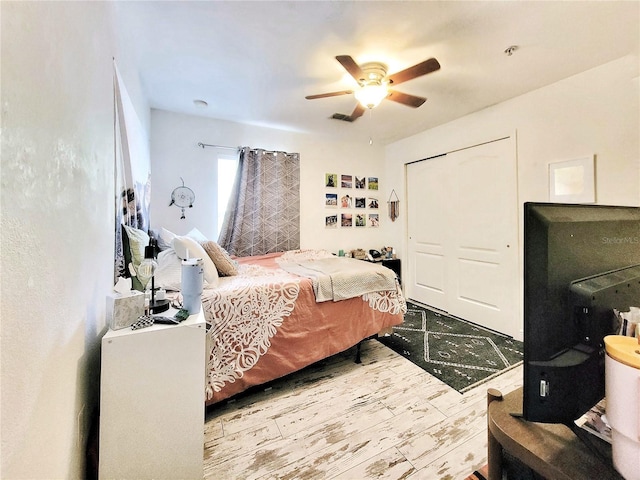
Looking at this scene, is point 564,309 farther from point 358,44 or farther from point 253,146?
point 253,146

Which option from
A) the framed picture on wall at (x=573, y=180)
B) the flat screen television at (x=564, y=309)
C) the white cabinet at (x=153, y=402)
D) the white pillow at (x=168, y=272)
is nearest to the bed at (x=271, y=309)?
the white pillow at (x=168, y=272)

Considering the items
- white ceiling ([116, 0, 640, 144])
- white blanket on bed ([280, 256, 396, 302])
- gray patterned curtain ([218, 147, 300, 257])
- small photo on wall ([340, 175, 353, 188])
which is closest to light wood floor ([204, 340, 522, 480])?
white blanket on bed ([280, 256, 396, 302])

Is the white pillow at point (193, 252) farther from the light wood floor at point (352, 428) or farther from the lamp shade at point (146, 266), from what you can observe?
the light wood floor at point (352, 428)

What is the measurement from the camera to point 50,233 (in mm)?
788

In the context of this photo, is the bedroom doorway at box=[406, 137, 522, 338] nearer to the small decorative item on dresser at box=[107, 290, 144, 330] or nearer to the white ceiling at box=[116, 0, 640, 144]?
the white ceiling at box=[116, 0, 640, 144]

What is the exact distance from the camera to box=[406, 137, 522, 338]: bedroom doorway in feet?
9.25

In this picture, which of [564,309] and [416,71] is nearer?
[564,309]

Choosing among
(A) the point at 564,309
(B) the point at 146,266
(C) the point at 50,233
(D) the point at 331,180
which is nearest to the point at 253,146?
(D) the point at 331,180

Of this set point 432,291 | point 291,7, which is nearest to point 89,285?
point 291,7

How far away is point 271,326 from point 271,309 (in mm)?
114

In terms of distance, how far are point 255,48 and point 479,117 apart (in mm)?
2576

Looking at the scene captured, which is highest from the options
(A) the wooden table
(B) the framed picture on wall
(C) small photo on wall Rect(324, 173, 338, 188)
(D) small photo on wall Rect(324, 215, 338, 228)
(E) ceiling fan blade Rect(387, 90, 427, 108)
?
(E) ceiling fan blade Rect(387, 90, 427, 108)

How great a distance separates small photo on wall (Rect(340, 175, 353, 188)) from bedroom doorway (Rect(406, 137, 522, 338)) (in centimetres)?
89

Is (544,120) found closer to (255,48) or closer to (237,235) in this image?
(255,48)
